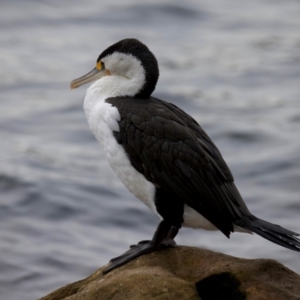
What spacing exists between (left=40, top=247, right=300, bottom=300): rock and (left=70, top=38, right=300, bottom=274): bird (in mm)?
228

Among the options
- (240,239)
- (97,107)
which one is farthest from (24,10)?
(97,107)

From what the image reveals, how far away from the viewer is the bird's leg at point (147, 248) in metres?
6.16

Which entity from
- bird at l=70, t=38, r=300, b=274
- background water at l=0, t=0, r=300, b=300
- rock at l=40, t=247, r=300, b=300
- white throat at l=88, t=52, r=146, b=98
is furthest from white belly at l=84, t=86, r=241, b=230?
background water at l=0, t=0, r=300, b=300

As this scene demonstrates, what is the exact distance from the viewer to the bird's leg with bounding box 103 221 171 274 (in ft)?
20.2

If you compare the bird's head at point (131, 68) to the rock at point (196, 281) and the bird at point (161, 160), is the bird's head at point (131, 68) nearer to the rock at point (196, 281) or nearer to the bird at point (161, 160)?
the bird at point (161, 160)

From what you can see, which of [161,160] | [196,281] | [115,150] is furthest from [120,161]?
[196,281]

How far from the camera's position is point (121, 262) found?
20.2 ft

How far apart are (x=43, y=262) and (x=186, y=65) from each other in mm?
6600

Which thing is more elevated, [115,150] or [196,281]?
[115,150]

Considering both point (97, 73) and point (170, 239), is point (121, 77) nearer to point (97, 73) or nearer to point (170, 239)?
point (97, 73)

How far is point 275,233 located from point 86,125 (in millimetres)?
7713

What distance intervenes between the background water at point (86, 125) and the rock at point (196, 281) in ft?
10.7

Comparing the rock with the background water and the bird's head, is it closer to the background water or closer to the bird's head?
the bird's head

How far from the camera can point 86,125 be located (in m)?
13.2
